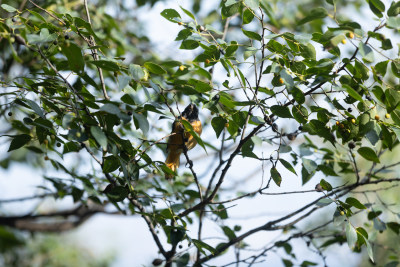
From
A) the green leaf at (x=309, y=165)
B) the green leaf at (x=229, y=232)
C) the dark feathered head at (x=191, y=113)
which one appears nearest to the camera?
the green leaf at (x=309, y=165)

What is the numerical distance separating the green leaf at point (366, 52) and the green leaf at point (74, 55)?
90 centimetres

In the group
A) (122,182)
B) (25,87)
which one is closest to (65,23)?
(25,87)

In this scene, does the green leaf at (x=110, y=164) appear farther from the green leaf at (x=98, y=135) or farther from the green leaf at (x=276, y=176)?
the green leaf at (x=276, y=176)

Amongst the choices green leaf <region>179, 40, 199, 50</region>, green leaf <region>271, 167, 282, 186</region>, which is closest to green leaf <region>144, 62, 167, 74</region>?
green leaf <region>179, 40, 199, 50</region>

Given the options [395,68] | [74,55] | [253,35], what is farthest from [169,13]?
[395,68]

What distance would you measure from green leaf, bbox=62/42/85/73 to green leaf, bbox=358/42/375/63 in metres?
0.90

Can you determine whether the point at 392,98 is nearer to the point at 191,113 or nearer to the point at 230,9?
the point at 230,9

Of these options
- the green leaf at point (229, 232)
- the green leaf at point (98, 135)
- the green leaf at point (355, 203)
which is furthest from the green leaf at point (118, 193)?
the green leaf at point (355, 203)

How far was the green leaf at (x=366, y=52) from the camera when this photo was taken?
146 centimetres

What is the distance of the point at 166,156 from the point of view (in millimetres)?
2744

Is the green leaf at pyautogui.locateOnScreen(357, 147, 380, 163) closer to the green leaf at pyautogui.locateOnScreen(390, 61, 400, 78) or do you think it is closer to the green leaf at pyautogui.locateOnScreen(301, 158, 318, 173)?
the green leaf at pyautogui.locateOnScreen(301, 158, 318, 173)

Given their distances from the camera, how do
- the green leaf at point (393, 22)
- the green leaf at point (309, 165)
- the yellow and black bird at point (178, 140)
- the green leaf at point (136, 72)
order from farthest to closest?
1. the yellow and black bird at point (178, 140)
2. the green leaf at point (309, 165)
3. the green leaf at point (136, 72)
4. the green leaf at point (393, 22)

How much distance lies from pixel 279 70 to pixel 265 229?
0.94 metres

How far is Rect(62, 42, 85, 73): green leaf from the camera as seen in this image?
4.88 feet
